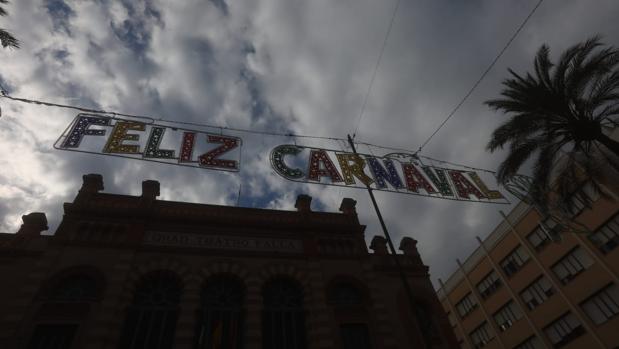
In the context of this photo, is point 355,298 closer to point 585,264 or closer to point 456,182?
point 456,182

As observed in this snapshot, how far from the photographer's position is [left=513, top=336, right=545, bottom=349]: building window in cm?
3297

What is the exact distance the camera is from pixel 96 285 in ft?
50.0

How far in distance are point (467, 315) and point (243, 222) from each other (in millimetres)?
37445

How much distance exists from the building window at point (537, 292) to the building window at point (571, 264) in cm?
166

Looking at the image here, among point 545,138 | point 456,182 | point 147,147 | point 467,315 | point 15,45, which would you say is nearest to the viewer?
point 15,45

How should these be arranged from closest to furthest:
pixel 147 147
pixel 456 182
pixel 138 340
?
pixel 147 147
pixel 138 340
pixel 456 182

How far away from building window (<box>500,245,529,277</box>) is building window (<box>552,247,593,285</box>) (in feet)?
12.4

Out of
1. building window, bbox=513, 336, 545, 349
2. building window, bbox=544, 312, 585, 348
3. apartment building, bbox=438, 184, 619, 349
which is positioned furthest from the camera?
building window, bbox=513, 336, 545, 349

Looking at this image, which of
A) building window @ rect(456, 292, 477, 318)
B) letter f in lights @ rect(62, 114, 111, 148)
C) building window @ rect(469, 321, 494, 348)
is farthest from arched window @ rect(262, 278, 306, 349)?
building window @ rect(456, 292, 477, 318)

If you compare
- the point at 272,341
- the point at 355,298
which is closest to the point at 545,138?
the point at 355,298

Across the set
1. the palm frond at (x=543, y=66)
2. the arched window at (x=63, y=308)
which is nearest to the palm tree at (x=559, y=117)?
the palm frond at (x=543, y=66)

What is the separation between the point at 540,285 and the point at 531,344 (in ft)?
19.6

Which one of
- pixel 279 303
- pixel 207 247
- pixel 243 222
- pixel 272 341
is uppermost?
pixel 243 222

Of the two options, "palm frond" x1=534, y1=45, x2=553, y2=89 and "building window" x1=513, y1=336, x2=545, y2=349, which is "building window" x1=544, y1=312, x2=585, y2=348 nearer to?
"building window" x1=513, y1=336, x2=545, y2=349
